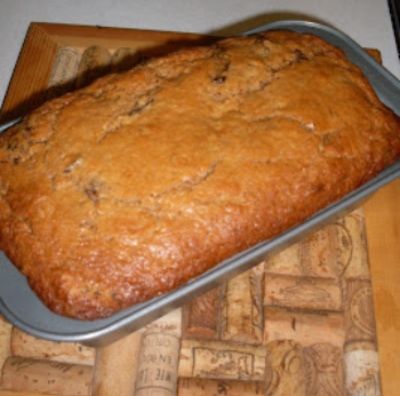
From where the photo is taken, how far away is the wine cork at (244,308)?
43.3 inches

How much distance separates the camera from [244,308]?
1.13m

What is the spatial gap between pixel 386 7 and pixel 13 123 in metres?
1.71

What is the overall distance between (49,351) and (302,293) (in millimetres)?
590

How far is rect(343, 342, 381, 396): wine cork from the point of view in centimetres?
105

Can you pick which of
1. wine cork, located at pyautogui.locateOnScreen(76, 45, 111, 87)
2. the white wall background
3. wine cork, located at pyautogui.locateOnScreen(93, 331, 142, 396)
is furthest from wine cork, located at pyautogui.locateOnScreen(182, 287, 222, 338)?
the white wall background

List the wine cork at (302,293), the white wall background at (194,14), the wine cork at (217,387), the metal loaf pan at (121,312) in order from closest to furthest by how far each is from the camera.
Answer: the metal loaf pan at (121,312) < the wine cork at (217,387) < the wine cork at (302,293) < the white wall background at (194,14)

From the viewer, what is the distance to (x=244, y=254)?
96 cm

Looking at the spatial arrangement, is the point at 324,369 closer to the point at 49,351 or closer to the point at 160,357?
the point at 160,357

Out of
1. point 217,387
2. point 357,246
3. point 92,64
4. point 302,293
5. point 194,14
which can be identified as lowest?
point 217,387

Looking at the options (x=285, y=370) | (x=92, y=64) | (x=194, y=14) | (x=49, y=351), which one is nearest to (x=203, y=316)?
(x=285, y=370)

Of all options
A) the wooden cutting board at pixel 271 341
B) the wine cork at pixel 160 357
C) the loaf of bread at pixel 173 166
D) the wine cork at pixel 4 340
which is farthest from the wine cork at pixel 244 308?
the wine cork at pixel 4 340

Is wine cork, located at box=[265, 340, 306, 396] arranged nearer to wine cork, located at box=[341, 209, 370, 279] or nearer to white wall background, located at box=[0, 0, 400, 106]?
wine cork, located at box=[341, 209, 370, 279]

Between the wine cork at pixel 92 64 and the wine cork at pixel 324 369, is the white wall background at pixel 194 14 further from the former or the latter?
the wine cork at pixel 324 369

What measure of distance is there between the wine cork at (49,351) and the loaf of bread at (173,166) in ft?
0.78
